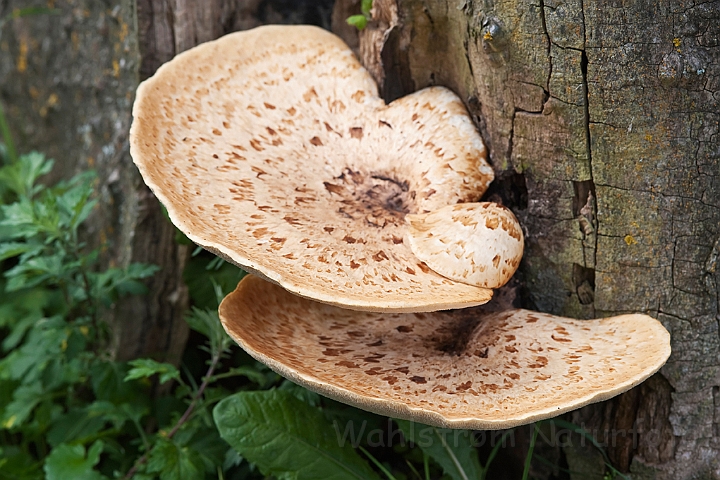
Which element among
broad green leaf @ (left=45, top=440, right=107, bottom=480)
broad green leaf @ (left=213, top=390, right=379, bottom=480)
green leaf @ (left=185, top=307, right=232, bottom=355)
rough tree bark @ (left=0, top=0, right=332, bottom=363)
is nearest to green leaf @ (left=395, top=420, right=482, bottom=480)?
broad green leaf @ (left=213, top=390, right=379, bottom=480)

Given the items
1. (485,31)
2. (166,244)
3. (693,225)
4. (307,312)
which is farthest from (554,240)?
(166,244)

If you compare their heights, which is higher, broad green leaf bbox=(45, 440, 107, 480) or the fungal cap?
the fungal cap

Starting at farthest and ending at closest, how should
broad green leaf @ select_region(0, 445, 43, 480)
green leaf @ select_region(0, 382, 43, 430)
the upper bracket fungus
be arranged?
green leaf @ select_region(0, 382, 43, 430) → broad green leaf @ select_region(0, 445, 43, 480) → the upper bracket fungus

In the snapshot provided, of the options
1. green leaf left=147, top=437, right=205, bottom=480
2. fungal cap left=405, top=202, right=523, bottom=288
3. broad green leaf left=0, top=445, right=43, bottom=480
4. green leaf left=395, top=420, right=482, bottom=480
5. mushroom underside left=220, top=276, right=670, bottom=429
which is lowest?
broad green leaf left=0, top=445, right=43, bottom=480

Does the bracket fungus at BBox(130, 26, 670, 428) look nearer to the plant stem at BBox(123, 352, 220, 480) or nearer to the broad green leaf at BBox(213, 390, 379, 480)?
the broad green leaf at BBox(213, 390, 379, 480)

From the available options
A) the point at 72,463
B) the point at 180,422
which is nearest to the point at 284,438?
the point at 180,422

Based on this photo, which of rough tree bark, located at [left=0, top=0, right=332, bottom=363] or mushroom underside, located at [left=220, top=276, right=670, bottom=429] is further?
rough tree bark, located at [left=0, top=0, right=332, bottom=363]

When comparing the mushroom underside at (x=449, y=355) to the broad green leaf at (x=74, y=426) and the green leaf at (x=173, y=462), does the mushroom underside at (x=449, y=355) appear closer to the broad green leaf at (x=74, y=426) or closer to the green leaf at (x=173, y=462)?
the green leaf at (x=173, y=462)

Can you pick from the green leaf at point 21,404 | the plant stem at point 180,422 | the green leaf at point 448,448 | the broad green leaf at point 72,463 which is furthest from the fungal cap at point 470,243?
the green leaf at point 21,404
